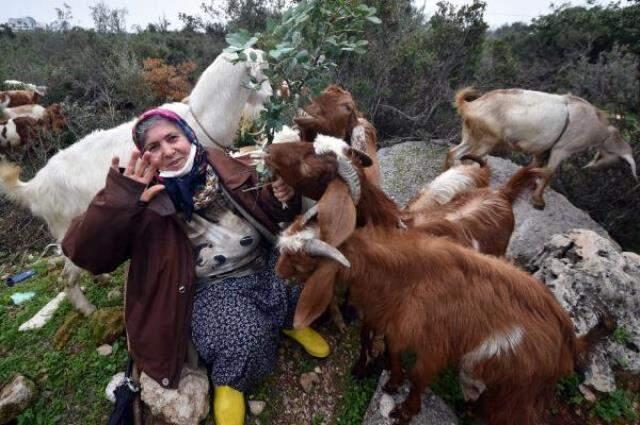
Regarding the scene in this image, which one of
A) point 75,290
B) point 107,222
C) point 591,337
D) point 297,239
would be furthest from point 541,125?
point 75,290

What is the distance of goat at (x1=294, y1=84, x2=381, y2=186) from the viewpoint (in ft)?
9.75

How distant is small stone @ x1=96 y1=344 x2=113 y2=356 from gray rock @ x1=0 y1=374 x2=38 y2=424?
1.55ft

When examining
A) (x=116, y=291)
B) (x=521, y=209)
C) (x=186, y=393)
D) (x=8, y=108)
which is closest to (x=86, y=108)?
(x=8, y=108)

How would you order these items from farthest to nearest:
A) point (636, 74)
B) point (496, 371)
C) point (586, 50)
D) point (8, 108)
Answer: point (586, 50) → point (636, 74) → point (8, 108) → point (496, 371)

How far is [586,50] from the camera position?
11.9 metres

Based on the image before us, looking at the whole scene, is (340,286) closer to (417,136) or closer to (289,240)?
(289,240)

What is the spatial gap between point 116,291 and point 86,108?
19.1ft

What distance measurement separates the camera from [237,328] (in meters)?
2.50

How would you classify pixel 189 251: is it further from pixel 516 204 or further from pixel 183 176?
pixel 516 204

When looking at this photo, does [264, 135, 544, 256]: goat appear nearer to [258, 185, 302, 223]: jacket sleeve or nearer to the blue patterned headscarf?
[258, 185, 302, 223]: jacket sleeve

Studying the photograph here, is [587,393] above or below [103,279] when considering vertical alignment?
above

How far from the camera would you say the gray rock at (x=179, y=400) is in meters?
2.45

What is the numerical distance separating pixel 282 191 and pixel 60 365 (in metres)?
2.48

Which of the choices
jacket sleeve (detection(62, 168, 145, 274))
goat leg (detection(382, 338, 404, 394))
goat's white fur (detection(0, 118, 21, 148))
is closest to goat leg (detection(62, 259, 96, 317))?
jacket sleeve (detection(62, 168, 145, 274))
